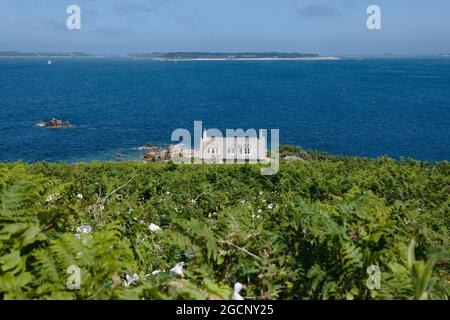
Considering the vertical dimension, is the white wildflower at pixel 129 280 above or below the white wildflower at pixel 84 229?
below

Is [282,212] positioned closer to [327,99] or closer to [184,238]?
[184,238]

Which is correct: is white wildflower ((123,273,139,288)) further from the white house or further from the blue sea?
the blue sea

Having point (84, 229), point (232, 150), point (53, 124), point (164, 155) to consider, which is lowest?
point (164, 155)

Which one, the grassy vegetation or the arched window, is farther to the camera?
the arched window

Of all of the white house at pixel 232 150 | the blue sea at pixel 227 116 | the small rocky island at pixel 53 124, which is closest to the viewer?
the white house at pixel 232 150

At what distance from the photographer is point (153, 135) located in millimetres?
59188

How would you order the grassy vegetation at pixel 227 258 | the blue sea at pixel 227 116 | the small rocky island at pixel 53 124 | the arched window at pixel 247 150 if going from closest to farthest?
the grassy vegetation at pixel 227 258 < the arched window at pixel 247 150 < the blue sea at pixel 227 116 < the small rocky island at pixel 53 124

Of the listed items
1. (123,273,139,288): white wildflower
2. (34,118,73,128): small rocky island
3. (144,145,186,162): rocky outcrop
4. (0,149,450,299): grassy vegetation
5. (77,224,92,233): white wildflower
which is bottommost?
(144,145,186,162): rocky outcrop

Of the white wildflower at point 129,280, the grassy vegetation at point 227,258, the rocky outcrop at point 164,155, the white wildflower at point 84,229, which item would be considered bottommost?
the rocky outcrop at point 164,155

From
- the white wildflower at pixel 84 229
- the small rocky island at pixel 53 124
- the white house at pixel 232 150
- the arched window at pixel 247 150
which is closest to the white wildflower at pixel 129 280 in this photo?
the white wildflower at pixel 84 229

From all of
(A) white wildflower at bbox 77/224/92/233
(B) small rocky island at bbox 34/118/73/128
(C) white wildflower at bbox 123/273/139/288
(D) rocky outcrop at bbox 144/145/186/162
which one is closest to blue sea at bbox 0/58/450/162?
(B) small rocky island at bbox 34/118/73/128

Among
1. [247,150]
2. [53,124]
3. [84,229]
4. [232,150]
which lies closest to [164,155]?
[232,150]

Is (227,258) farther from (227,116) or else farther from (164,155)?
(227,116)

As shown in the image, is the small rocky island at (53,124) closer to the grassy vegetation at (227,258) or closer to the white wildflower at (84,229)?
the white wildflower at (84,229)
